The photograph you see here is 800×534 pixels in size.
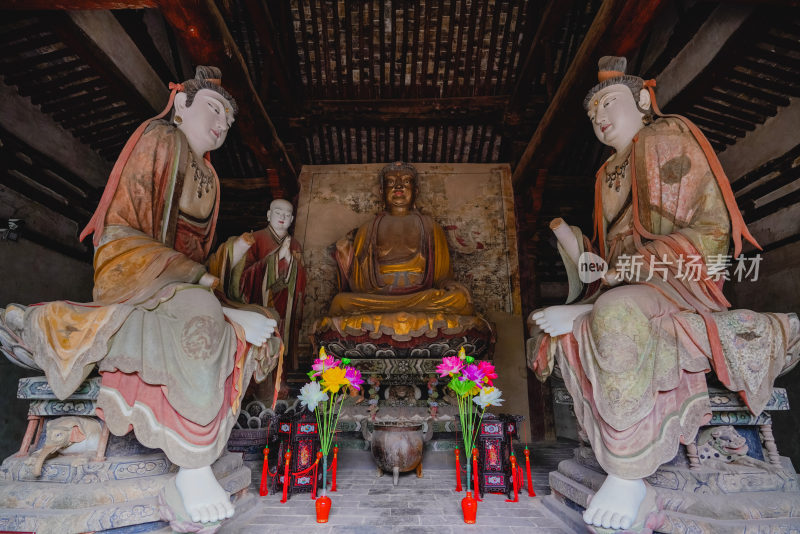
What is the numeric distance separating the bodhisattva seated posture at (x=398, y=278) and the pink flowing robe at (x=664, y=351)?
1815 mm

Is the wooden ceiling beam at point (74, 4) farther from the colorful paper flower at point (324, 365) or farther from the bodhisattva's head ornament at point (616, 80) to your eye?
the bodhisattva's head ornament at point (616, 80)

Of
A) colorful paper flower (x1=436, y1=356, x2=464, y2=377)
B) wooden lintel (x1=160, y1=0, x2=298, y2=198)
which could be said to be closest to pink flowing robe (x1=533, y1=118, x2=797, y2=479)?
colorful paper flower (x1=436, y1=356, x2=464, y2=377)

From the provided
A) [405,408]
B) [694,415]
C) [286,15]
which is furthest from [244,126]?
[694,415]

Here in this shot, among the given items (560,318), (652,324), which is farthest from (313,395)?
(652,324)

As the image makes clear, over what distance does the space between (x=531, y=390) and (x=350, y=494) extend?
3222 millimetres

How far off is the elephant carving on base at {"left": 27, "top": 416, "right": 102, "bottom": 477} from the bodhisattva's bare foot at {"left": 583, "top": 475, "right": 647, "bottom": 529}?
2.44 metres

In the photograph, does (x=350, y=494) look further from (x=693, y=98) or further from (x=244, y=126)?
(x=693, y=98)

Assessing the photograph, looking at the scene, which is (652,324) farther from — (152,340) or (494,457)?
(152,340)

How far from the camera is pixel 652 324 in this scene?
7.37 feet

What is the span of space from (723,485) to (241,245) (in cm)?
309

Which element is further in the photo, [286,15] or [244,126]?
[286,15]

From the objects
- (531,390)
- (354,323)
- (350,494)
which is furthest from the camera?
(531,390)

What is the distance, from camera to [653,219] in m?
2.75

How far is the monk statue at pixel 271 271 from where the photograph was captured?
3.19m
